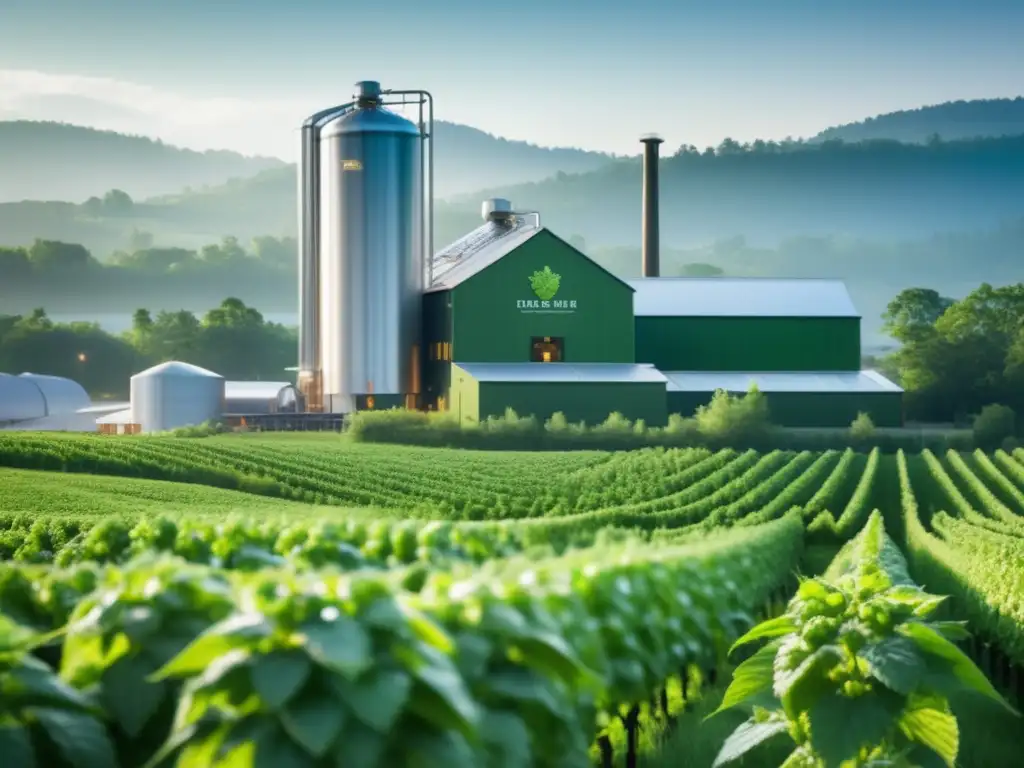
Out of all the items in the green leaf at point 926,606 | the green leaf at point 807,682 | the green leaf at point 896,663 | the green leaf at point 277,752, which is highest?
the green leaf at point 277,752

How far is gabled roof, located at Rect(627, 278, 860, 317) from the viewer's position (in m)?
41.2

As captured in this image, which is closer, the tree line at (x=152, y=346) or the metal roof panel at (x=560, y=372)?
the metal roof panel at (x=560, y=372)

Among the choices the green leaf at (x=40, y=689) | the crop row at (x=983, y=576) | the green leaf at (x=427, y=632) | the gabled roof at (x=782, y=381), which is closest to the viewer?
the green leaf at (x=427, y=632)

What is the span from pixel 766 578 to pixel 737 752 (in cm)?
720

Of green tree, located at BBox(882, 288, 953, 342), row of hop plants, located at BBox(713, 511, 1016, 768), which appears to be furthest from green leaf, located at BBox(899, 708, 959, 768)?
green tree, located at BBox(882, 288, 953, 342)

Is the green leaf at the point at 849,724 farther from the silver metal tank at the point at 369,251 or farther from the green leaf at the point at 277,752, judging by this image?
the silver metal tank at the point at 369,251

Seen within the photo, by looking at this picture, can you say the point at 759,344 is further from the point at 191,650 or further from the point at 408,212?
the point at 191,650

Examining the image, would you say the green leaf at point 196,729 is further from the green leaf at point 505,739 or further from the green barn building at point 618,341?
the green barn building at point 618,341

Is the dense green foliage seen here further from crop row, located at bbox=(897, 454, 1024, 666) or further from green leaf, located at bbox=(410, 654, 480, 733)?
green leaf, located at bbox=(410, 654, 480, 733)

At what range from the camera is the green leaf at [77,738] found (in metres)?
3.24

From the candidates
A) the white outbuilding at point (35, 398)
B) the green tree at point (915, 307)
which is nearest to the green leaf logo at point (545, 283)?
the white outbuilding at point (35, 398)

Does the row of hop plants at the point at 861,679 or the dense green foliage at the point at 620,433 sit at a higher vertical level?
the row of hop plants at the point at 861,679

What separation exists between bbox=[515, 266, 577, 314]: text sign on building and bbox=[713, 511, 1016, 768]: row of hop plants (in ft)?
102

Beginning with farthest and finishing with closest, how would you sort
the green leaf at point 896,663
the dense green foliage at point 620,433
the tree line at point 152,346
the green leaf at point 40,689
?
the tree line at point 152,346 < the dense green foliage at point 620,433 < the green leaf at point 896,663 < the green leaf at point 40,689
